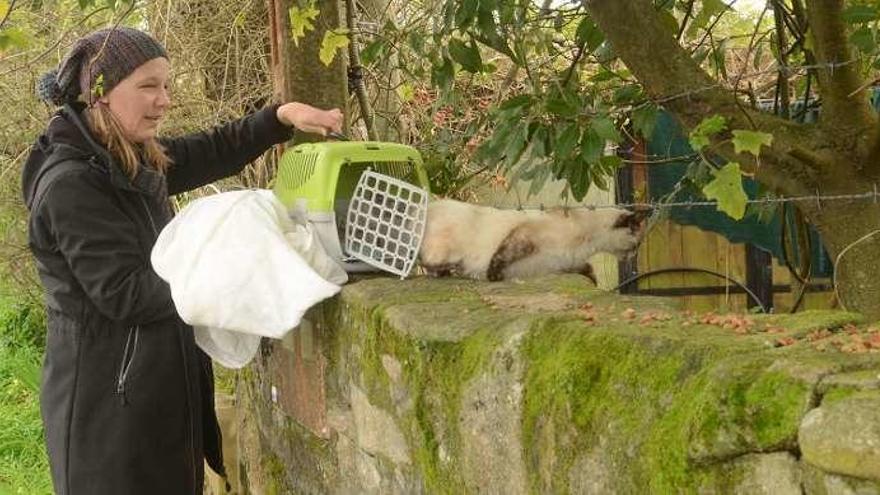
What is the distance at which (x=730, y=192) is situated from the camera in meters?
2.15

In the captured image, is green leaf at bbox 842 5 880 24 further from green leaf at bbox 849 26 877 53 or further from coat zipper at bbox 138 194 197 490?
coat zipper at bbox 138 194 197 490

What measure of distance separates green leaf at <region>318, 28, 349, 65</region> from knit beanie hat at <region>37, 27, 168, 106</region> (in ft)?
1.88

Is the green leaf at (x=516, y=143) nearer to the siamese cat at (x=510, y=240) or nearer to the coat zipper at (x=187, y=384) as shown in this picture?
the siamese cat at (x=510, y=240)

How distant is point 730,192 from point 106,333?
5.78 feet

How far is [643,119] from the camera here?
2842mm

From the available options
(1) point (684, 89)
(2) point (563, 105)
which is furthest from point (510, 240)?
(1) point (684, 89)

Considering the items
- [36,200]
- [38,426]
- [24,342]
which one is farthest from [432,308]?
[24,342]

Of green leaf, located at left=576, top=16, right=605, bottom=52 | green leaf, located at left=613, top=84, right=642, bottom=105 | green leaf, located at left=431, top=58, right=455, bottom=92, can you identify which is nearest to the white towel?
green leaf, located at left=431, top=58, right=455, bottom=92

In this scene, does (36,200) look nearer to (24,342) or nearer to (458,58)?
(458,58)

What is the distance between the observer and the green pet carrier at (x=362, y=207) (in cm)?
289

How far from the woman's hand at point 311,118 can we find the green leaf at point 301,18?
0.29 metres

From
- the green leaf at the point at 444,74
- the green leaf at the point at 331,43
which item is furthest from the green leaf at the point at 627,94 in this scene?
the green leaf at the point at 331,43

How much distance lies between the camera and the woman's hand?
337 cm

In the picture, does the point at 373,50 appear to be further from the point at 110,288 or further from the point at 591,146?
the point at 110,288
